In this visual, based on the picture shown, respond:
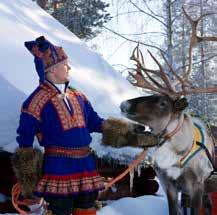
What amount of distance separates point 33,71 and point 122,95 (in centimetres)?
155

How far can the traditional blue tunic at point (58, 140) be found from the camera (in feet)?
12.5

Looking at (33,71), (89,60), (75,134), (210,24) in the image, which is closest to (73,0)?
(210,24)

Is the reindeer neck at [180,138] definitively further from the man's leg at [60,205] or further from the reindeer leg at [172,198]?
the man's leg at [60,205]

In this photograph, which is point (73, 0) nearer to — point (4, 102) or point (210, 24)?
point (210, 24)

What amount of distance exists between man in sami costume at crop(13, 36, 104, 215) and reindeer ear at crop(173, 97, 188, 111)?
1.13 metres

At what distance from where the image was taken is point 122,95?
718 centimetres

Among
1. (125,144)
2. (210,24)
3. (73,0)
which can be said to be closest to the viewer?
(125,144)

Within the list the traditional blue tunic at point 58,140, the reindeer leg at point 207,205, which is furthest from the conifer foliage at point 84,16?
the traditional blue tunic at point 58,140

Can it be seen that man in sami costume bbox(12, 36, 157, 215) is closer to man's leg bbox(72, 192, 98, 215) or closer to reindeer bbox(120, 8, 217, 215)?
man's leg bbox(72, 192, 98, 215)

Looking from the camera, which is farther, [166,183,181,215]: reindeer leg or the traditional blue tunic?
[166,183,181,215]: reindeer leg

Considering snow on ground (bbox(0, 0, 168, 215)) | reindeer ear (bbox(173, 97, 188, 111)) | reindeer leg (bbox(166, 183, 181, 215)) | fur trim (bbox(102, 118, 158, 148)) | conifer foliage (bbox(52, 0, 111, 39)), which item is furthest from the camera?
conifer foliage (bbox(52, 0, 111, 39))

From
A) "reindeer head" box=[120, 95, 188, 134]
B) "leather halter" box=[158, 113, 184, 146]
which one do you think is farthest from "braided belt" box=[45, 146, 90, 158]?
"leather halter" box=[158, 113, 184, 146]

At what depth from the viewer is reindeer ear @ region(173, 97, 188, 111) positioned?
483 cm

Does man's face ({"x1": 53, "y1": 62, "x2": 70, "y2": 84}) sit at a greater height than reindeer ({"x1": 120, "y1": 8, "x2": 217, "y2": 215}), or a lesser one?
greater
